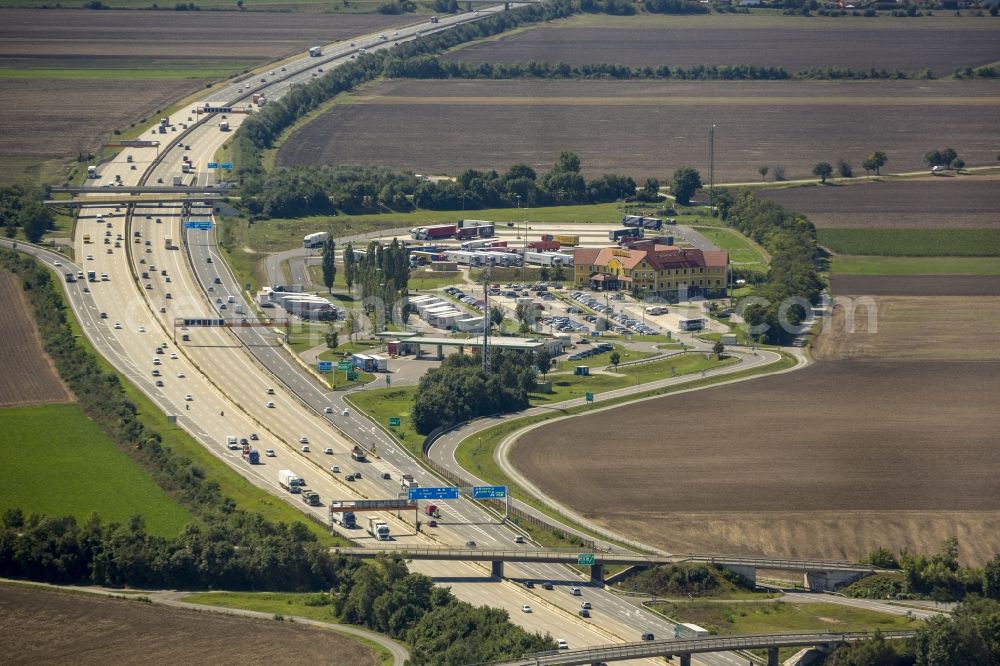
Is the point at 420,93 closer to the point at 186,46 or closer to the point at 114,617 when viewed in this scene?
the point at 186,46

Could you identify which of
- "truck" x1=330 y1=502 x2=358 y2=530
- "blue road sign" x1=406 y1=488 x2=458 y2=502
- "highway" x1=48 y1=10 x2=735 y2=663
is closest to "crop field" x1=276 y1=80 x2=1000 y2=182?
"highway" x1=48 y1=10 x2=735 y2=663

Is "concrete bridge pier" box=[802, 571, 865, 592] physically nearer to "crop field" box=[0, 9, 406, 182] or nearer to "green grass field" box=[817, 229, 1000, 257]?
"green grass field" box=[817, 229, 1000, 257]

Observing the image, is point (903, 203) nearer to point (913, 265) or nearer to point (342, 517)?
point (913, 265)

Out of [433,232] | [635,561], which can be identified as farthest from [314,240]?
[635,561]

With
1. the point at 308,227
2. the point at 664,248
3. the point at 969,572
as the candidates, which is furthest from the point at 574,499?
the point at 308,227

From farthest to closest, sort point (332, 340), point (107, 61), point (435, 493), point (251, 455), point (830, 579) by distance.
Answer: point (107, 61)
point (332, 340)
point (251, 455)
point (435, 493)
point (830, 579)
